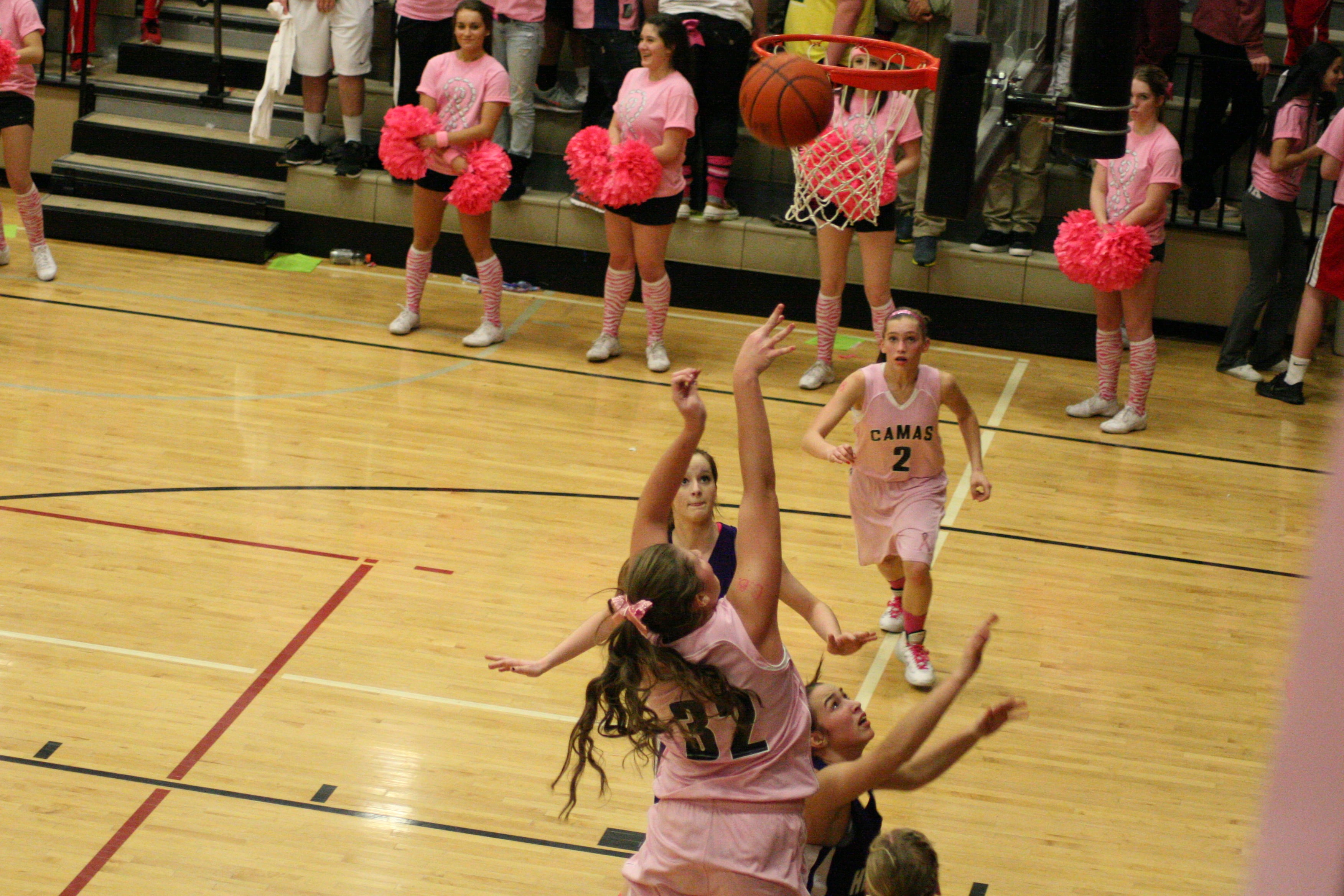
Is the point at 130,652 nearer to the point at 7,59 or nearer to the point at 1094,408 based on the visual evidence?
the point at 7,59

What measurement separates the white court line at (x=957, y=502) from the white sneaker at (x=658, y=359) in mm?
2064

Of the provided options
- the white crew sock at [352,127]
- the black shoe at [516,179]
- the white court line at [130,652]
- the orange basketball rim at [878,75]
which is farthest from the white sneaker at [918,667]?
the white crew sock at [352,127]

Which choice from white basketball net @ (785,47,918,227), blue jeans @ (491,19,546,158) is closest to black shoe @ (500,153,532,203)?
blue jeans @ (491,19,546,158)

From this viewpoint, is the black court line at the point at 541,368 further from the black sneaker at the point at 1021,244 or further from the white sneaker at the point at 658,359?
the black sneaker at the point at 1021,244

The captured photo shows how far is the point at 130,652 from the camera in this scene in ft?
17.5

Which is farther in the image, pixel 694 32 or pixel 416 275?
pixel 694 32

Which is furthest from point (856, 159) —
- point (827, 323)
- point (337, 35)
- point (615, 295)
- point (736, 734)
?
point (736, 734)

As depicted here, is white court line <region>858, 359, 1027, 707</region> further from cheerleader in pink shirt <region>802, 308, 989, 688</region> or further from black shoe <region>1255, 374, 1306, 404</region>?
black shoe <region>1255, 374, 1306, 404</region>

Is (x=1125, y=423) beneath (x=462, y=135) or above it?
beneath

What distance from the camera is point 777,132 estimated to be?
17.9ft

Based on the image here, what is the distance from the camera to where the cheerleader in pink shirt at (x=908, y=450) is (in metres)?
5.39

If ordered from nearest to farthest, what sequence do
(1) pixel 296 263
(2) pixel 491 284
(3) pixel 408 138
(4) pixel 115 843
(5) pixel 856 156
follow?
(4) pixel 115 843, (5) pixel 856 156, (3) pixel 408 138, (2) pixel 491 284, (1) pixel 296 263

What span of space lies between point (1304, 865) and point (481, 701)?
4833mm

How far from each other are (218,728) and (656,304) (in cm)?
470
